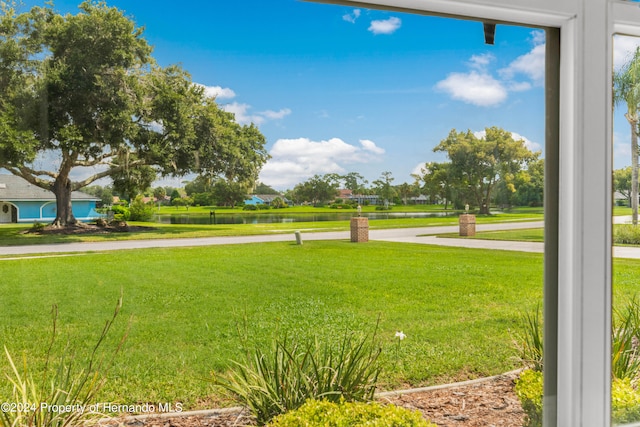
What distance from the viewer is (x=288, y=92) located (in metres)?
1.63

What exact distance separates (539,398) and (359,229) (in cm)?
85

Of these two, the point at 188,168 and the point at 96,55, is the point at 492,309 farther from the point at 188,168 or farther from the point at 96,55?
the point at 96,55

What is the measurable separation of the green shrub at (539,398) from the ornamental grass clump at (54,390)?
135 cm

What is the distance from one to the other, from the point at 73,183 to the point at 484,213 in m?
1.39

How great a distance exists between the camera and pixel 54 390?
130 centimetres

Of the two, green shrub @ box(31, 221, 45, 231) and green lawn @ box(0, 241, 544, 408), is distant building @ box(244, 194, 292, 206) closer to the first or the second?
green lawn @ box(0, 241, 544, 408)

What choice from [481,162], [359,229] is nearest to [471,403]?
[359,229]

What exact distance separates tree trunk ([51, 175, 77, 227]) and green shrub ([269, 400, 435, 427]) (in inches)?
32.7

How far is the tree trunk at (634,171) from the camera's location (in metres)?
1.95

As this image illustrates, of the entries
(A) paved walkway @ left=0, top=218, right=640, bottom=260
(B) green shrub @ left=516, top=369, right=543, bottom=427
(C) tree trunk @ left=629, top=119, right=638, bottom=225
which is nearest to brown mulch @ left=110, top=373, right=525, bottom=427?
(B) green shrub @ left=516, top=369, right=543, bottom=427

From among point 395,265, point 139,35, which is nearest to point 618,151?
point 395,265

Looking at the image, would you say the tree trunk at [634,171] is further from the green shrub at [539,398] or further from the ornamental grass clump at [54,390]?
the ornamental grass clump at [54,390]

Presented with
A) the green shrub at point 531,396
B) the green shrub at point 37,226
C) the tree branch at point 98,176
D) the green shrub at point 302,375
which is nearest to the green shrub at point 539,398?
the green shrub at point 531,396

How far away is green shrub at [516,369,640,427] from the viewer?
1.68 meters
